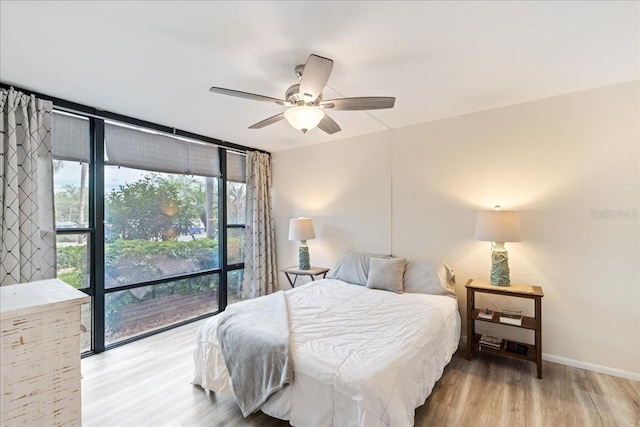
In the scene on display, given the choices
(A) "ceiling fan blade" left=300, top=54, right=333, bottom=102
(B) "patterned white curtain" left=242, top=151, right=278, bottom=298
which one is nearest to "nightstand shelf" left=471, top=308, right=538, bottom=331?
(A) "ceiling fan blade" left=300, top=54, right=333, bottom=102

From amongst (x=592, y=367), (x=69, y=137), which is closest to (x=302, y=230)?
(x=69, y=137)

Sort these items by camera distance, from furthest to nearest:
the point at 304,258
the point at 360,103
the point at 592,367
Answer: the point at 304,258 < the point at 592,367 < the point at 360,103

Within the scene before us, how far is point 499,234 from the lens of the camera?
2662 millimetres

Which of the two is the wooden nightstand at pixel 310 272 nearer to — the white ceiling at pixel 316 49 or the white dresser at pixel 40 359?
the white ceiling at pixel 316 49

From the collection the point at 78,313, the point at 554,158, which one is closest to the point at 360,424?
the point at 78,313

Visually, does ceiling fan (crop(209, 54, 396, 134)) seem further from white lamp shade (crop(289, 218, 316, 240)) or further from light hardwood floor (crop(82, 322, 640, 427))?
light hardwood floor (crop(82, 322, 640, 427))

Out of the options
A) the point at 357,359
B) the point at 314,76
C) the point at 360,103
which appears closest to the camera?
the point at 357,359

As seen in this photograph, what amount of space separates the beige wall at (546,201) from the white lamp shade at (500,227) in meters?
0.33

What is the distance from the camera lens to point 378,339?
6.43ft

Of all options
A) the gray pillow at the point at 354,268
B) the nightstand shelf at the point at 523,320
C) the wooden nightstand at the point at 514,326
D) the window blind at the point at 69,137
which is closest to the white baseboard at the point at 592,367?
the wooden nightstand at the point at 514,326

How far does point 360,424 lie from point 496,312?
6.70 ft

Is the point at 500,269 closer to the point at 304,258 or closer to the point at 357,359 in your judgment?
the point at 357,359

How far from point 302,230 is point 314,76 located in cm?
245

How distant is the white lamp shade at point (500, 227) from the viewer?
265 cm
